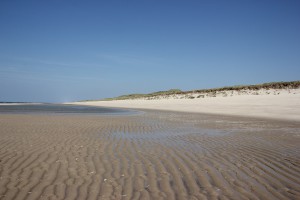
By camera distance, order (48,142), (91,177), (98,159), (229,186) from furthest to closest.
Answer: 1. (48,142)
2. (98,159)
3. (91,177)
4. (229,186)

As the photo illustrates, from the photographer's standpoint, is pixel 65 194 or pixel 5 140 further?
pixel 5 140

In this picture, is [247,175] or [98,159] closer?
[247,175]

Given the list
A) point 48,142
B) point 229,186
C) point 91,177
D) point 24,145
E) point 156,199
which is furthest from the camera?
point 48,142

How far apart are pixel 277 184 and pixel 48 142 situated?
7555 mm

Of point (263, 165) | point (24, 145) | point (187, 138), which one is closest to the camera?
point (263, 165)

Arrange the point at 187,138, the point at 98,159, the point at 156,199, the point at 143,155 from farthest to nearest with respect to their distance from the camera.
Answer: the point at 187,138 → the point at 143,155 → the point at 98,159 → the point at 156,199

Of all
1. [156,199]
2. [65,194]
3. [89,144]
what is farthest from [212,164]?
[89,144]

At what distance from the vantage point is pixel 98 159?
677 cm

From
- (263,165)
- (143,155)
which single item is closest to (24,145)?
(143,155)

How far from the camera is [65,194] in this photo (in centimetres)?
434

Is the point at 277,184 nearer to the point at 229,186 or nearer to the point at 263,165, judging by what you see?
the point at 229,186

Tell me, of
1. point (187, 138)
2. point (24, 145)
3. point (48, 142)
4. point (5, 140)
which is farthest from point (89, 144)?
point (187, 138)

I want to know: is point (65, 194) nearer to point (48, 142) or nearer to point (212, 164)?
point (212, 164)

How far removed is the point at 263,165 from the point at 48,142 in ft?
23.7
